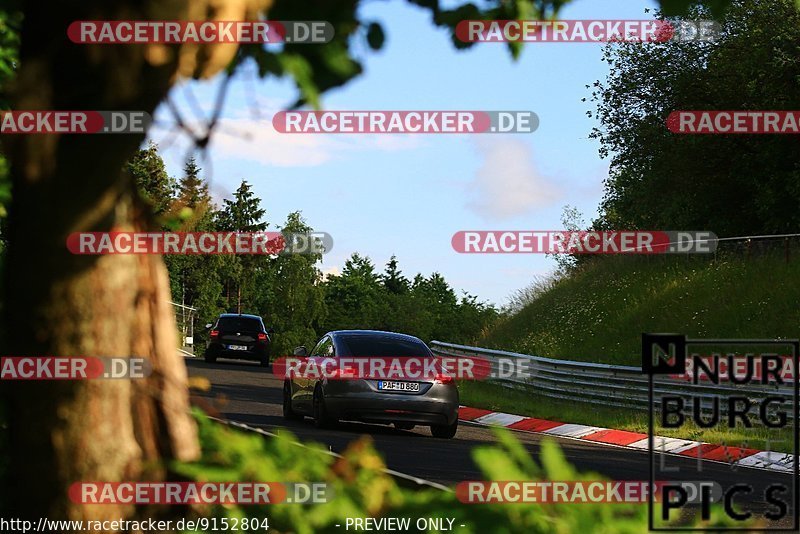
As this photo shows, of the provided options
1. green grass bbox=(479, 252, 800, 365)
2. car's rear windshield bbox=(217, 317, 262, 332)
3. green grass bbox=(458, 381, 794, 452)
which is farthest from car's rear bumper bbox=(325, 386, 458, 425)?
car's rear windshield bbox=(217, 317, 262, 332)

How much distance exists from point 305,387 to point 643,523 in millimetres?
14754

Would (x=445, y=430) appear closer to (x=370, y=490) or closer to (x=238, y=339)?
(x=370, y=490)

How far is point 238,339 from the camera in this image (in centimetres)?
3881

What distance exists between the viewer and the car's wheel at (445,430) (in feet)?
56.3

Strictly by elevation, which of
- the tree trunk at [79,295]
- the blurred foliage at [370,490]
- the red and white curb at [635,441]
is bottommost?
the red and white curb at [635,441]

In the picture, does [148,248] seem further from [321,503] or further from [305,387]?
[305,387]

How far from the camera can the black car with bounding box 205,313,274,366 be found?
127ft

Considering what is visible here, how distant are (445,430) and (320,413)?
1.82 m

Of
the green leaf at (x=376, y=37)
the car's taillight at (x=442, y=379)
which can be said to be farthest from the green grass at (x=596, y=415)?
the green leaf at (x=376, y=37)

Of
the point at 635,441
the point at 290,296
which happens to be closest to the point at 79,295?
the point at 635,441

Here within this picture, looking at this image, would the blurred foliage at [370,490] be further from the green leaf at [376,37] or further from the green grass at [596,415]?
the green grass at [596,415]

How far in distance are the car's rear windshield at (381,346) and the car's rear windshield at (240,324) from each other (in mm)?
21393

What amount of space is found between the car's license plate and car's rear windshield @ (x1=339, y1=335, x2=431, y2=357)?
2.33 feet

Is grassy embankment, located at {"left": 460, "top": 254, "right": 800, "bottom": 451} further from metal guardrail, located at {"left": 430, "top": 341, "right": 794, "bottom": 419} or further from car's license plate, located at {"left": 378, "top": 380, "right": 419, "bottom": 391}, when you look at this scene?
car's license plate, located at {"left": 378, "top": 380, "right": 419, "bottom": 391}
